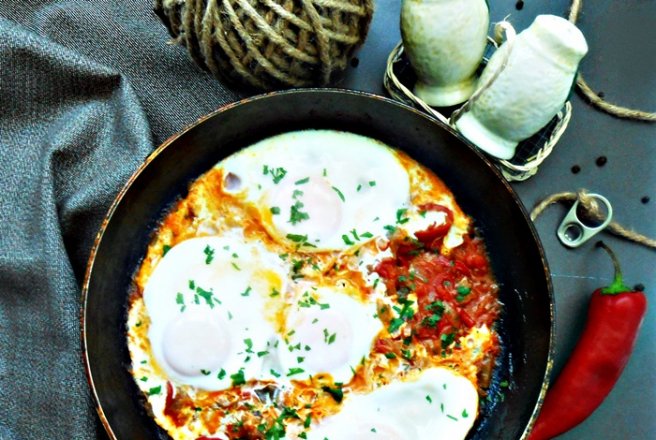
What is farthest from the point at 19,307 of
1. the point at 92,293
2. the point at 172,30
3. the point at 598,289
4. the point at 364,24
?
the point at 598,289

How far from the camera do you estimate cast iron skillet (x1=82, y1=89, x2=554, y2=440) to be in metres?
2.54

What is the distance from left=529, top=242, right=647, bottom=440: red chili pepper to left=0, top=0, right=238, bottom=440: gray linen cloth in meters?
1.78

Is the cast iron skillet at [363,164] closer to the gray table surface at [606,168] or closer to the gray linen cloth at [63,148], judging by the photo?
the gray linen cloth at [63,148]

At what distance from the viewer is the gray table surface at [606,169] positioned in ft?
9.73

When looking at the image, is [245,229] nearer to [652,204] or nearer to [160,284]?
[160,284]

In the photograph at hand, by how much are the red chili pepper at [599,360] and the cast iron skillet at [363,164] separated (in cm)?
30

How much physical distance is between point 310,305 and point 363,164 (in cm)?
58

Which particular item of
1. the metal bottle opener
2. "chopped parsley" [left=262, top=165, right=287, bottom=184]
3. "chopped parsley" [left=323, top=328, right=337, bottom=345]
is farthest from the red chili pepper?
"chopped parsley" [left=262, top=165, right=287, bottom=184]

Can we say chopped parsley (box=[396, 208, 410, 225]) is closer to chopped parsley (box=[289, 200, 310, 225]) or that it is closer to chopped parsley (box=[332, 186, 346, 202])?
chopped parsley (box=[332, 186, 346, 202])

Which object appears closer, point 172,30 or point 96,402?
point 96,402

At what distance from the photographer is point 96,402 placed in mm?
2465

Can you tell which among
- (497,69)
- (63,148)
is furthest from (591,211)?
(63,148)

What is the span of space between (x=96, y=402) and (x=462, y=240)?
59.0 inches

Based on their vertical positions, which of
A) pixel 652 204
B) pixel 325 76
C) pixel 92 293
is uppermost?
pixel 325 76
